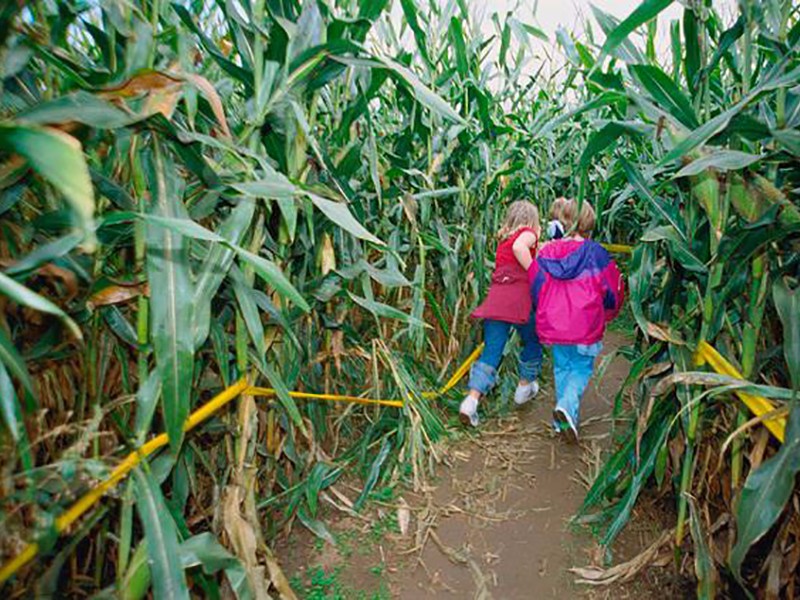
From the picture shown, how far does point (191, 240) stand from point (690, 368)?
1.26 meters

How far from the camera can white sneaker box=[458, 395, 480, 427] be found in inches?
99.8

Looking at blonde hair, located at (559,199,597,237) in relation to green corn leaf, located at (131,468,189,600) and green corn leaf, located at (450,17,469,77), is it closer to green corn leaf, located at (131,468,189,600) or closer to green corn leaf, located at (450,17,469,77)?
green corn leaf, located at (450,17,469,77)

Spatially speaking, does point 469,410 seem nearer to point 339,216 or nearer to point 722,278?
point 722,278

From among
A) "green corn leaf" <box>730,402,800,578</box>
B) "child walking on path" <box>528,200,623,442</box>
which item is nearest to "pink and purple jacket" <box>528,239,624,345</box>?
"child walking on path" <box>528,200,623,442</box>

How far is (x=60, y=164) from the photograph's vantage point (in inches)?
19.7

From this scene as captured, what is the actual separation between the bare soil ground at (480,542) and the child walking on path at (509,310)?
401 mm

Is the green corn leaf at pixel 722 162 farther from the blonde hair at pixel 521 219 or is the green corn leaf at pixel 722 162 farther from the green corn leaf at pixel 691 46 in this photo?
the blonde hair at pixel 521 219

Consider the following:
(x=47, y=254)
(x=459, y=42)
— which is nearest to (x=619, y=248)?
(x=459, y=42)

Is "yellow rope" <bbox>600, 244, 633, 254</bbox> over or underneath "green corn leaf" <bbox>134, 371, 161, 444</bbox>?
underneath

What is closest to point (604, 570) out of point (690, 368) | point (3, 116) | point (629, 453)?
point (629, 453)

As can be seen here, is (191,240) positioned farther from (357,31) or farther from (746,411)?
(746,411)

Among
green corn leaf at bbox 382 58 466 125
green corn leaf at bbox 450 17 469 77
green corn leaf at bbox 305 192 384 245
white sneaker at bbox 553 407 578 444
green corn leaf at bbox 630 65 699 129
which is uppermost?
green corn leaf at bbox 450 17 469 77

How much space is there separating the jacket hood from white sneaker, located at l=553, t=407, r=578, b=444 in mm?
603

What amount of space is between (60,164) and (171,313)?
45 cm
